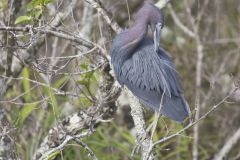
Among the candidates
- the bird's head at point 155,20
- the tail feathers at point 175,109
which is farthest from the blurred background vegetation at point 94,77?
the bird's head at point 155,20

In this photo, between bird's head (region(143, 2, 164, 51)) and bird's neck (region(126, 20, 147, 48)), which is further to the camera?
bird's neck (region(126, 20, 147, 48))

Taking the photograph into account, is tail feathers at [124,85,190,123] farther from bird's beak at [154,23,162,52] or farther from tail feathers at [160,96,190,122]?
bird's beak at [154,23,162,52]

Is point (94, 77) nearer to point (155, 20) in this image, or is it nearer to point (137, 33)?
Answer: point (137, 33)

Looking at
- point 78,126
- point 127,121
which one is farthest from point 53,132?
point 127,121

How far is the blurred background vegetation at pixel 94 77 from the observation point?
3.38 m

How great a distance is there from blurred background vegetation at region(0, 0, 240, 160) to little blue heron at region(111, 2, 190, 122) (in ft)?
0.35

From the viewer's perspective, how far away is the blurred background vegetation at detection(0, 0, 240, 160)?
338 centimetres

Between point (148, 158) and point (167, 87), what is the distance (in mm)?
624

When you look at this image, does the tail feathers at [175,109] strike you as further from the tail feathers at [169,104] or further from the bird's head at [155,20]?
the bird's head at [155,20]

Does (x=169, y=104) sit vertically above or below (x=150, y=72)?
below

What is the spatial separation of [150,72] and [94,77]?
0.92 feet

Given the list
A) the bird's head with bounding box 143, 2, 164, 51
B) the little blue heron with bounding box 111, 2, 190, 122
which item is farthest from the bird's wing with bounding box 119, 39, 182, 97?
the bird's head with bounding box 143, 2, 164, 51

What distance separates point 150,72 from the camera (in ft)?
11.0

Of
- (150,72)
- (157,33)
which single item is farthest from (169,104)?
(157,33)
